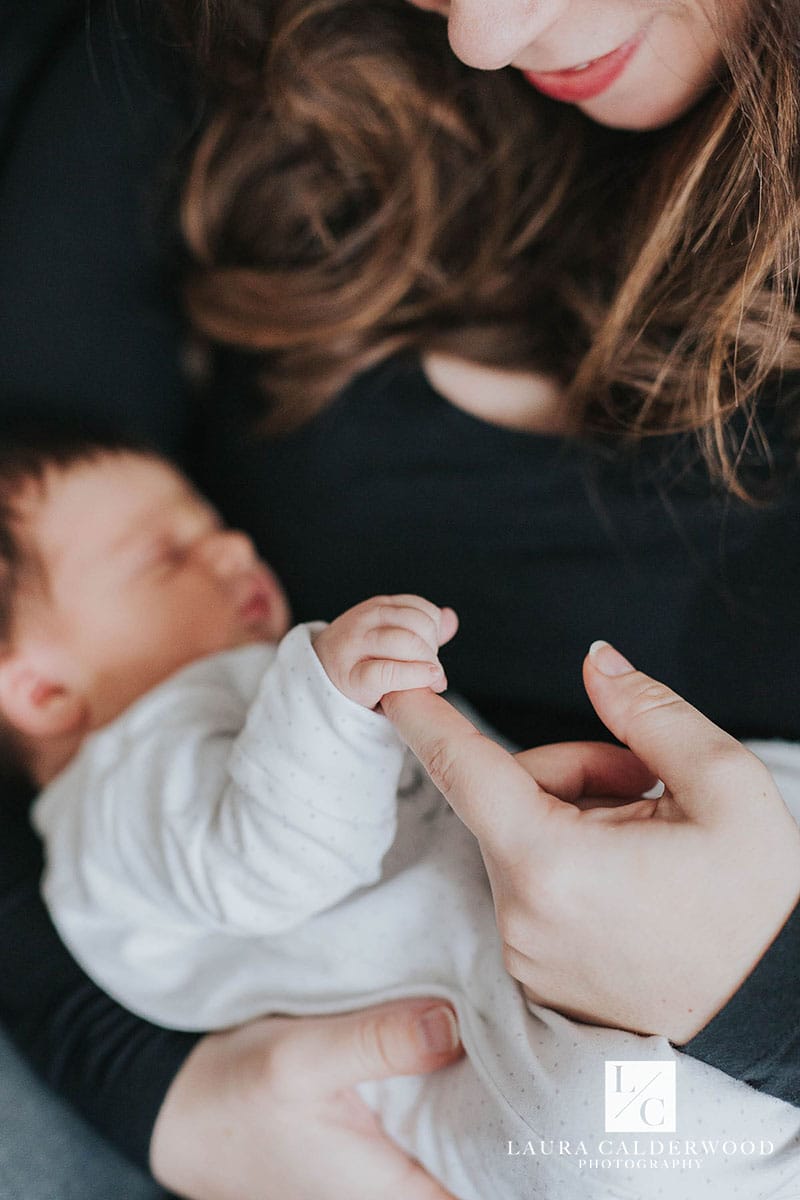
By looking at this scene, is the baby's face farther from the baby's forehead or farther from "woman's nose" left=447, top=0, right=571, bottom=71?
"woman's nose" left=447, top=0, right=571, bottom=71

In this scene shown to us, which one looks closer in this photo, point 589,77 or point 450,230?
point 589,77

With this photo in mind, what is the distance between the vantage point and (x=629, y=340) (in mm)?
893

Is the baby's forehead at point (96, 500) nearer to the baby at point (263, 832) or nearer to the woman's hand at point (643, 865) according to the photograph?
the baby at point (263, 832)

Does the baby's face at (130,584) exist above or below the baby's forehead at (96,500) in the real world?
below

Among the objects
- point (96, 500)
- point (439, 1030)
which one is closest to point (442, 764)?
point (439, 1030)

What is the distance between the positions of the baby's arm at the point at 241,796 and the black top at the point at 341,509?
122 mm

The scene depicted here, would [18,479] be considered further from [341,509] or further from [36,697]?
[341,509]

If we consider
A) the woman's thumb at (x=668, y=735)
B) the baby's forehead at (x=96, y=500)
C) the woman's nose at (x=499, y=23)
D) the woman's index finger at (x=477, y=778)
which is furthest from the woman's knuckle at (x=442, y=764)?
the baby's forehead at (x=96, y=500)

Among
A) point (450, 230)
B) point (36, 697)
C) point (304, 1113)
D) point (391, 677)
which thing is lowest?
point (304, 1113)

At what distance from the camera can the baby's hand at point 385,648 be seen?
67 cm

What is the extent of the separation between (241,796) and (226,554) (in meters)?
0.39

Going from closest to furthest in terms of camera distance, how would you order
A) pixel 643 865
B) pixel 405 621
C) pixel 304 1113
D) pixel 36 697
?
1. pixel 643 865
2. pixel 405 621
3. pixel 304 1113
4. pixel 36 697

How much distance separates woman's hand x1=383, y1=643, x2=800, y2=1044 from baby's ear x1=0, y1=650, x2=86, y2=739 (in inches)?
21.7

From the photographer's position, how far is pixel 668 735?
2.00ft
